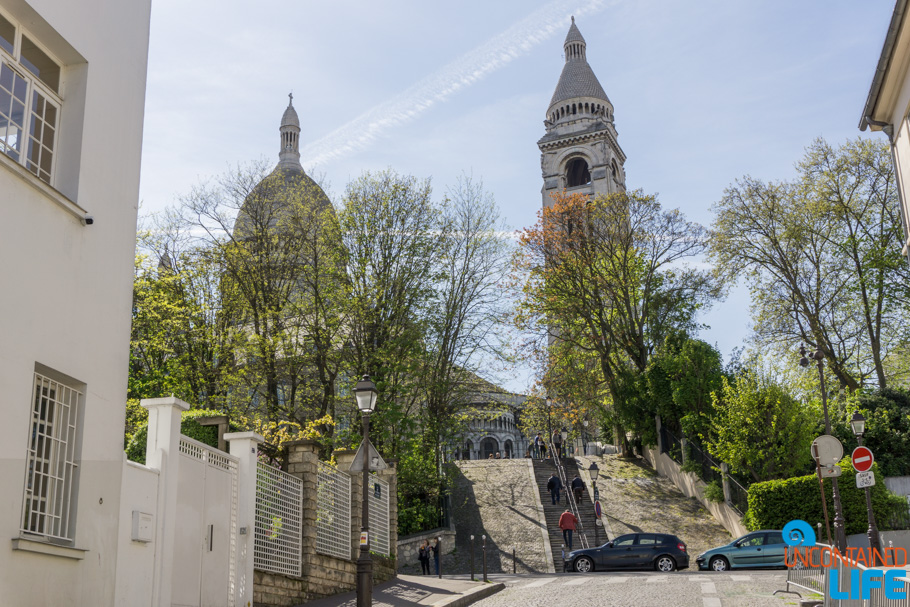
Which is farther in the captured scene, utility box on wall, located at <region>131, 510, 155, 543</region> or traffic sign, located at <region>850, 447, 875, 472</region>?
traffic sign, located at <region>850, 447, 875, 472</region>

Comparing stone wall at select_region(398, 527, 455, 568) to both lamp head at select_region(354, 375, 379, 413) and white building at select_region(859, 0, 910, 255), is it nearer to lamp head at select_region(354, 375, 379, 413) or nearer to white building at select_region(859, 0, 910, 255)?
lamp head at select_region(354, 375, 379, 413)

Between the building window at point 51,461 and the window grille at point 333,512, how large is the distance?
7881 millimetres

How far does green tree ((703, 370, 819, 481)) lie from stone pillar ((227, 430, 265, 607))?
19907 millimetres

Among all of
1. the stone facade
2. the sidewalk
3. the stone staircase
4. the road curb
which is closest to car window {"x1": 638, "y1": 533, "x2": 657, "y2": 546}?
the stone staircase

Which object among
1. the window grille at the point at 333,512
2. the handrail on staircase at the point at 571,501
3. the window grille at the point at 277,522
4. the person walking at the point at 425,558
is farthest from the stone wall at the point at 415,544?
the window grille at the point at 277,522

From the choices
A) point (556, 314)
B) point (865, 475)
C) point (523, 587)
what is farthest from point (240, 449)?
point (556, 314)

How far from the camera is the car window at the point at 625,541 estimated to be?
80.0ft

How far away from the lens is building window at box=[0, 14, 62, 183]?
845 centimetres

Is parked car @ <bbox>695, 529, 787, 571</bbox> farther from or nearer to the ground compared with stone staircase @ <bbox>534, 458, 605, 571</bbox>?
nearer to the ground

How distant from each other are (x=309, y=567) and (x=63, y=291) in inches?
331

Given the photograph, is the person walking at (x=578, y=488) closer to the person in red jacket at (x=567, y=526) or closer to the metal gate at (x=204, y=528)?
the person in red jacket at (x=567, y=526)

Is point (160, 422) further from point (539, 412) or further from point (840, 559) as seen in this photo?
point (539, 412)

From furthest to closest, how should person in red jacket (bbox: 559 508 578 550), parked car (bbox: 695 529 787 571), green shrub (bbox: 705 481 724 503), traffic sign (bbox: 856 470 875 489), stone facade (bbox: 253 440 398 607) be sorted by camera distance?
green shrub (bbox: 705 481 724 503) → person in red jacket (bbox: 559 508 578 550) → parked car (bbox: 695 529 787 571) → traffic sign (bbox: 856 470 875 489) → stone facade (bbox: 253 440 398 607)

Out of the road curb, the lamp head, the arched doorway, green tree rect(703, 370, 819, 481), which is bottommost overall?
the road curb
